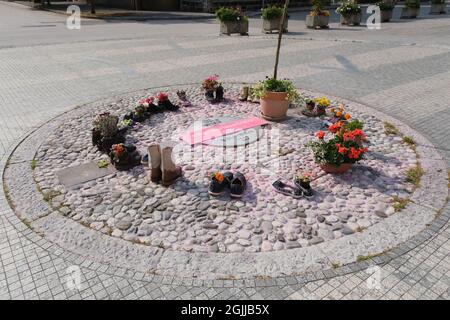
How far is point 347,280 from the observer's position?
4078 millimetres

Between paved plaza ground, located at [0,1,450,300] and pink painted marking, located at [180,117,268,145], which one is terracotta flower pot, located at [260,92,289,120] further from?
paved plaza ground, located at [0,1,450,300]

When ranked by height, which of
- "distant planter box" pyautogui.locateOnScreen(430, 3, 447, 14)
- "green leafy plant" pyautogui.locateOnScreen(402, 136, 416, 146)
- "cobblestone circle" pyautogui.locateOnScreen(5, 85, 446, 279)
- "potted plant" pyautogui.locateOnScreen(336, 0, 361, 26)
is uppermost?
"distant planter box" pyautogui.locateOnScreen(430, 3, 447, 14)

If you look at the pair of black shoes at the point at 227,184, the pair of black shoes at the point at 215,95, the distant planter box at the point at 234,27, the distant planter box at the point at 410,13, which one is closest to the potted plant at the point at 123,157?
the pair of black shoes at the point at 227,184

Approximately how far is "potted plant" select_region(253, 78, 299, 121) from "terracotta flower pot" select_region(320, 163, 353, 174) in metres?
2.41

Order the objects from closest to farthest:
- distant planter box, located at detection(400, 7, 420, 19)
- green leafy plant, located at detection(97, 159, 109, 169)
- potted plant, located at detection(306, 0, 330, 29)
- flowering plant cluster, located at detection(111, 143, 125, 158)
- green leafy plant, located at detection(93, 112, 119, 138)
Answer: flowering plant cluster, located at detection(111, 143, 125, 158), green leafy plant, located at detection(97, 159, 109, 169), green leafy plant, located at detection(93, 112, 119, 138), potted plant, located at detection(306, 0, 330, 29), distant planter box, located at detection(400, 7, 420, 19)

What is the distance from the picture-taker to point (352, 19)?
23.6 metres

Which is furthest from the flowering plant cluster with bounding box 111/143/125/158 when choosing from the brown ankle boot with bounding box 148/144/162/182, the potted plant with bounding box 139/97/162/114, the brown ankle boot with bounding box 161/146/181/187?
the potted plant with bounding box 139/97/162/114

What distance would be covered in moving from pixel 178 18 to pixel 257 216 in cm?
2789

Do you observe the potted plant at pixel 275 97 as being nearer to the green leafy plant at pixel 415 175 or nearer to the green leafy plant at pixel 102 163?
the green leafy plant at pixel 415 175

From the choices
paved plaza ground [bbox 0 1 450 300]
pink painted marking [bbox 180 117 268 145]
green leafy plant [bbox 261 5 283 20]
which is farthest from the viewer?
green leafy plant [bbox 261 5 283 20]

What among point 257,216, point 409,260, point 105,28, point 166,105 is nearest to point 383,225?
point 409,260

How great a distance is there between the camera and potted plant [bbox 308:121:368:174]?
5.94 meters

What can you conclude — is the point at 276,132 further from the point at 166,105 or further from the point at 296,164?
the point at 166,105

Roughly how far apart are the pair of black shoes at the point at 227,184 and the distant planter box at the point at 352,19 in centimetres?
2182
